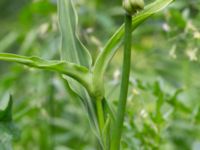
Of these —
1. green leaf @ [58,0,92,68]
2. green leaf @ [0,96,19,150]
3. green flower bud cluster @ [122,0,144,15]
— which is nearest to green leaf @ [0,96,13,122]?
green leaf @ [0,96,19,150]

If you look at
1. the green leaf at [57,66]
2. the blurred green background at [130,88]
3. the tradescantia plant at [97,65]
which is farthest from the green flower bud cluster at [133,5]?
the blurred green background at [130,88]

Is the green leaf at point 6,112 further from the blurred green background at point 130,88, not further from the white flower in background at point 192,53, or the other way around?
the white flower in background at point 192,53

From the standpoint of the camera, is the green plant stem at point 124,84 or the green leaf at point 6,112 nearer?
the green plant stem at point 124,84

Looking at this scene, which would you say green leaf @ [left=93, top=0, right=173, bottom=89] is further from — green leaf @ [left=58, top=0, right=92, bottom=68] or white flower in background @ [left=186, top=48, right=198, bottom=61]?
white flower in background @ [left=186, top=48, right=198, bottom=61]

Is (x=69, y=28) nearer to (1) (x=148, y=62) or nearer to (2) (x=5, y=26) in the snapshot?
(1) (x=148, y=62)

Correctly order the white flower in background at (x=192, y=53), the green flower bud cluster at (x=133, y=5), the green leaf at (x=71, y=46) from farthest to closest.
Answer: the white flower in background at (x=192, y=53) < the green leaf at (x=71, y=46) < the green flower bud cluster at (x=133, y=5)

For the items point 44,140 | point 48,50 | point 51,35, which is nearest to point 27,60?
point 44,140

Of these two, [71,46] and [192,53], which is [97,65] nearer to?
[71,46]
